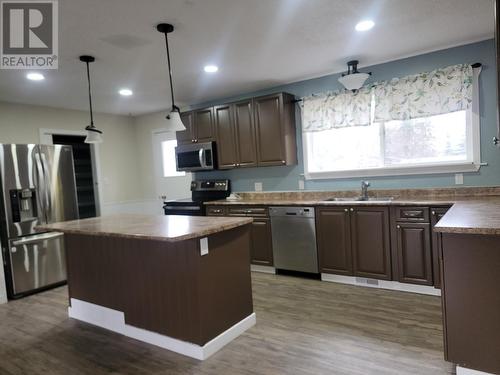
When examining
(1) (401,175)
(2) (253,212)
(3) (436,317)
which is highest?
(1) (401,175)

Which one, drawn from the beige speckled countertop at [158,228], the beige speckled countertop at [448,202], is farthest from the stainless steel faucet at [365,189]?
the beige speckled countertop at [158,228]

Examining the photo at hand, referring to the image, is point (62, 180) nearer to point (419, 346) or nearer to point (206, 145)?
point (206, 145)

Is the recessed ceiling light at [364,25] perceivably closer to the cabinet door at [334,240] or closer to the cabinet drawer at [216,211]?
the cabinet door at [334,240]

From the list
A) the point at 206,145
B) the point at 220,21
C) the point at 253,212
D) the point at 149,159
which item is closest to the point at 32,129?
the point at 149,159

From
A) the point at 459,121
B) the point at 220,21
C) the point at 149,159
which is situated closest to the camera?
the point at 220,21

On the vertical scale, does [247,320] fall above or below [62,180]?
below

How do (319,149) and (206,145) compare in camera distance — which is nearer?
(319,149)

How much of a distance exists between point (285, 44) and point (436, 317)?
263 cm

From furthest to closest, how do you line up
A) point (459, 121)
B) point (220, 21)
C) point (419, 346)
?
point (459, 121) → point (220, 21) → point (419, 346)

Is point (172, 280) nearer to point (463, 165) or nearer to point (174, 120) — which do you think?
point (174, 120)

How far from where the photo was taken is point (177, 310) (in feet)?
7.91

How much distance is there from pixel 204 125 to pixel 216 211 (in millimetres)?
1256

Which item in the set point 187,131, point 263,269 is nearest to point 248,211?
point 263,269

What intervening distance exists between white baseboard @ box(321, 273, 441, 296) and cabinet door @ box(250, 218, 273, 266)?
69 cm
